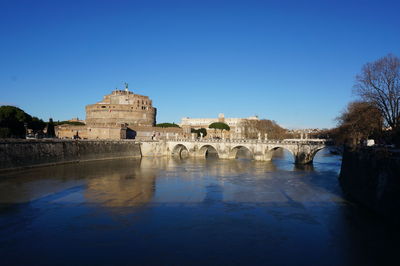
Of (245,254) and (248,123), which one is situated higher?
(248,123)

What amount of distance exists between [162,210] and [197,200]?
3.06 metres

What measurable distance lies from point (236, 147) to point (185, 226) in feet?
110

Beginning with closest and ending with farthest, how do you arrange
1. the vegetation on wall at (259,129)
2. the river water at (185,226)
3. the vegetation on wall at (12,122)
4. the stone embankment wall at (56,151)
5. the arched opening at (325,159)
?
the river water at (185,226) → the stone embankment wall at (56,151) → the vegetation on wall at (12,122) → the arched opening at (325,159) → the vegetation on wall at (259,129)

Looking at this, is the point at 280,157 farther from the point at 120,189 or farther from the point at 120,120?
the point at 120,189

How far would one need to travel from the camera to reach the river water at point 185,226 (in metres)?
10.4

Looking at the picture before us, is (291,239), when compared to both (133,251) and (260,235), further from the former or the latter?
(133,251)

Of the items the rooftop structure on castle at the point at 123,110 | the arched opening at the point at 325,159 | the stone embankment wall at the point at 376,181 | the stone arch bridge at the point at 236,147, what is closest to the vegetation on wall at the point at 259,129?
the arched opening at the point at 325,159

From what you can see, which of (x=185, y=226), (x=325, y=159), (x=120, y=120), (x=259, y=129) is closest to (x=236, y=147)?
(x=325, y=159)

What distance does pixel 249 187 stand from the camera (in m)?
22.7

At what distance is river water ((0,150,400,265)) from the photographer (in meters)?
10.4

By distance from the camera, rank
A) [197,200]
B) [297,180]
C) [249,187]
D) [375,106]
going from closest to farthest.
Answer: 1. [197,200]
2. [375,106]
3. [249,187]
4. [297,180]

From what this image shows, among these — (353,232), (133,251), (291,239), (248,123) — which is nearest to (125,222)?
(133,251)

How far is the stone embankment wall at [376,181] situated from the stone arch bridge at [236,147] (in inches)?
669

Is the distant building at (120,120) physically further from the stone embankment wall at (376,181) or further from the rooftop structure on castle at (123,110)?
the stone embankment wall at (376,181)
